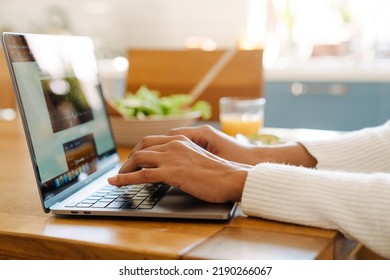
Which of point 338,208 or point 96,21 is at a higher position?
point 96,21

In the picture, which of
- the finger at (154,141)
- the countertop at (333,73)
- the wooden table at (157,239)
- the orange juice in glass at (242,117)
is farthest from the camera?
the countertop at (333,73)

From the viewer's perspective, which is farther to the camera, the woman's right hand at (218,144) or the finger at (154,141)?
the woman's right hand at (218,144)

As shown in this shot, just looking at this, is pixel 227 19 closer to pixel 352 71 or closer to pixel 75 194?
pixel 352 71

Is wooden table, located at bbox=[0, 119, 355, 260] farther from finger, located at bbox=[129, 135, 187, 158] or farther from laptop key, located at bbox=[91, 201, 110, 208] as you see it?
finger, located at bbox=[129, 135, 187, 158]

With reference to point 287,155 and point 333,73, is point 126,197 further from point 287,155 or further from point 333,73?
point 333,73

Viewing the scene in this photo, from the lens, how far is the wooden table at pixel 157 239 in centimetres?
63

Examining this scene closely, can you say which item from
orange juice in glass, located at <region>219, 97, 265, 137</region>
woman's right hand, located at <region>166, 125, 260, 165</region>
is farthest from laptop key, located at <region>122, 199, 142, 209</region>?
orange juice in glass, located at <region>219, 97, 265, 137</region>

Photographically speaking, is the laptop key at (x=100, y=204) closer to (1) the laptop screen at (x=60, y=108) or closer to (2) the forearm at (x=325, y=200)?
(1) the laptop screen at (x=60, y=108)

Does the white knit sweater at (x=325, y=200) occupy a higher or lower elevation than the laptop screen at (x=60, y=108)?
lower

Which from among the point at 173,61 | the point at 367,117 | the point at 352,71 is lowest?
the point at 367,117

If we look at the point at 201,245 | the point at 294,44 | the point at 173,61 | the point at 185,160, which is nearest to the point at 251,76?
the point at 173,61

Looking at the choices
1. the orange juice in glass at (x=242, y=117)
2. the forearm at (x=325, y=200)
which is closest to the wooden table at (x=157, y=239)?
Answer: the forearm at (x=325, y=200)
